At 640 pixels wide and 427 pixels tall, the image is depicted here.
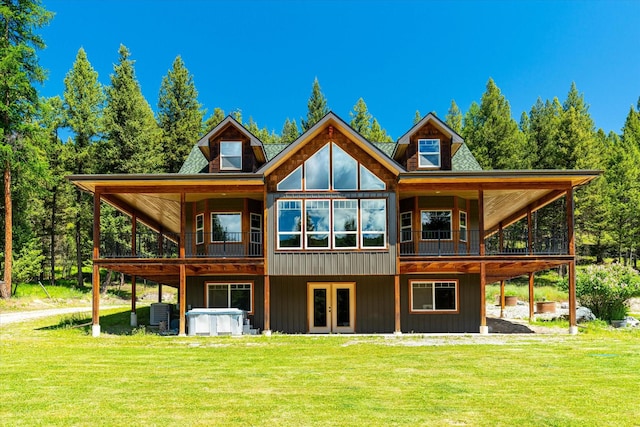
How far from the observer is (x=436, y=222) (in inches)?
916

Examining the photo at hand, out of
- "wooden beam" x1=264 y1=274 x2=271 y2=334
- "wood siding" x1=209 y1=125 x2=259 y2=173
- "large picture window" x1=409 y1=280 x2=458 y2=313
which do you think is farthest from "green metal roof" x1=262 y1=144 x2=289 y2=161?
"large picture window" x1=409 y1=280 x2=458 y2=313

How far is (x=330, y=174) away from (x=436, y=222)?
5188 mm

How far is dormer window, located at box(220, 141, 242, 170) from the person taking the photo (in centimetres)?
2370

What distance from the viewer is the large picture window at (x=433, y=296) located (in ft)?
75.8

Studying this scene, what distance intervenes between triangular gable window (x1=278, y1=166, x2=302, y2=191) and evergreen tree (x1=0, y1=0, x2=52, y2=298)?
21779 millimetres

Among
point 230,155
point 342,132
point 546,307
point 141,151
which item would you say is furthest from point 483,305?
point 141,151

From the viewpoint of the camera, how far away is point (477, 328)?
2294 centimetres

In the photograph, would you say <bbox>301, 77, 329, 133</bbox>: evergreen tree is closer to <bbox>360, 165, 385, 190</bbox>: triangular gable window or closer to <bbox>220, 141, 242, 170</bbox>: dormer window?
<bbox>220, 141, 242, 170</bbox>: dormer window

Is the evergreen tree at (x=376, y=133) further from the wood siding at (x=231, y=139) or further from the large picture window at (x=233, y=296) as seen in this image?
the large picture window at (x=233, y=296)

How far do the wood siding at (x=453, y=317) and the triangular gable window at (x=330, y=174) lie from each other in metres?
5.12

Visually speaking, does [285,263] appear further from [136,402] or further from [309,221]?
[136,402]

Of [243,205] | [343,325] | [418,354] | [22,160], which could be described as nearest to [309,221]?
[243,205]

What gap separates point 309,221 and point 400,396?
1216cm

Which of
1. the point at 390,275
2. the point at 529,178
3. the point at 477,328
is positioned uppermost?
the point at 529,178
